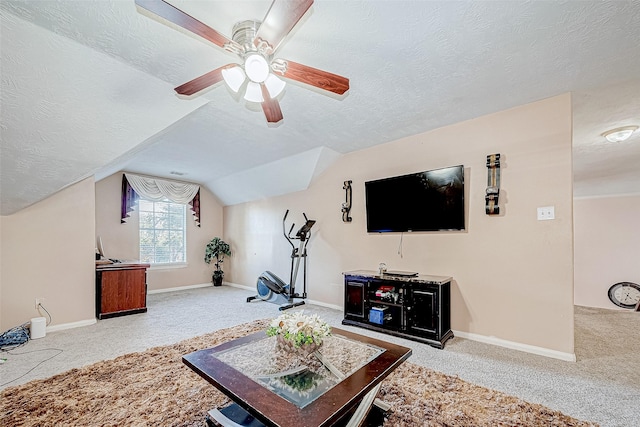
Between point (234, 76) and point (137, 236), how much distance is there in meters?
5.26

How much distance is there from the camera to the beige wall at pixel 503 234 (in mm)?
2682

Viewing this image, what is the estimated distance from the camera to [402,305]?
324cm

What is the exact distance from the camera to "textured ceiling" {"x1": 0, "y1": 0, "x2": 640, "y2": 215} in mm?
1706

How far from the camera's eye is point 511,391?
82.6 inches

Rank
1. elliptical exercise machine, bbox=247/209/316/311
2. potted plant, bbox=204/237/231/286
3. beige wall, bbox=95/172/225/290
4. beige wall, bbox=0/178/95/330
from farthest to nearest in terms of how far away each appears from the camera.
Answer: potted plant, bbox=204/237/231/286
beige wall, bbox=95/172/225/290
elliptical exercise machine, bbox=247/209/316/311
beige wall, bbox=0/178/95/330

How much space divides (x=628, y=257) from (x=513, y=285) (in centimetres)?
433

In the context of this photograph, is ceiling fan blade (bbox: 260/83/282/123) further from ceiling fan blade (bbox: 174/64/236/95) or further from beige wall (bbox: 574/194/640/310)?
beige wall (bbox: 574/194/640/310)

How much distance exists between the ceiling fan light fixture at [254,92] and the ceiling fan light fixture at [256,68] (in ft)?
0.55

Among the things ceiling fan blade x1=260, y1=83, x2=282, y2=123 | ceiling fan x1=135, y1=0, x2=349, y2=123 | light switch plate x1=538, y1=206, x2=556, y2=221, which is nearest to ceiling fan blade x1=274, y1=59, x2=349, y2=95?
ceiling fan x1=135, y1=0, x2=349, y2=123

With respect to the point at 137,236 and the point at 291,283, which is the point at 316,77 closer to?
the point at 291,283

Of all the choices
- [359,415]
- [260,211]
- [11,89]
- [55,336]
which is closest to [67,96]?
[11,89]

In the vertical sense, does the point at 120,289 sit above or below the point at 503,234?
below

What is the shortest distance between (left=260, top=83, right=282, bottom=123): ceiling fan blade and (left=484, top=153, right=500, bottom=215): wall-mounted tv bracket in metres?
2.39

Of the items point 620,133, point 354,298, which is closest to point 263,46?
point 354,298
